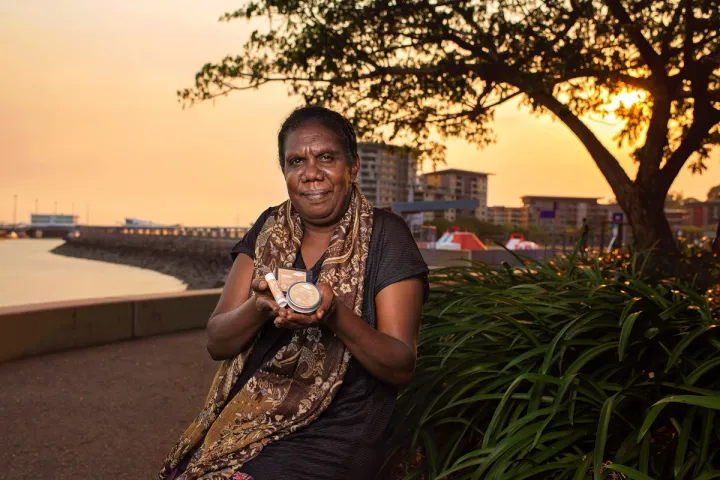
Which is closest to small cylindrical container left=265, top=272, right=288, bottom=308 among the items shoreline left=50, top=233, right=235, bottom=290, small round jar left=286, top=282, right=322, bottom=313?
small round jar left=286, top=282, right=322, bottom=313

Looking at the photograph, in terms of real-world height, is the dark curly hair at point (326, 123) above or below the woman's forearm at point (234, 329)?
above

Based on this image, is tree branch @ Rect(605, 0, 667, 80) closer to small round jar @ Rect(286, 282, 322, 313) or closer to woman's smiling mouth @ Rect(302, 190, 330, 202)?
woman's smiling mouth @ Rect(302, 190, 330, 202)

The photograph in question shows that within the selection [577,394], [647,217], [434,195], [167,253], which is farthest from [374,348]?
[434,195]

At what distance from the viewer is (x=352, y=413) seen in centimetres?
204

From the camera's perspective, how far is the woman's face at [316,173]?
2.14 meters

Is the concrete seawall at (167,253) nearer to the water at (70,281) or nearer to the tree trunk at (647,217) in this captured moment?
the water at (70,281)

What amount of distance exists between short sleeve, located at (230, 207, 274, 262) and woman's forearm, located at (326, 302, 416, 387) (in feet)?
1.72

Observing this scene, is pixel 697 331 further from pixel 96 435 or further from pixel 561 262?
pixel 96 435

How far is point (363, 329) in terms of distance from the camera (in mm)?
1884

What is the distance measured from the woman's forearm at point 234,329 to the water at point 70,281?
37.6m

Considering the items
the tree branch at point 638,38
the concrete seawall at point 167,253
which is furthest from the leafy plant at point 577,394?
the concrete seawall at point 167,253

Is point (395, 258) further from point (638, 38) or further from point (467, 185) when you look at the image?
point (467, 185)

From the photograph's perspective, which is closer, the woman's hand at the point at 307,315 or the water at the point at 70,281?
the woman's hand at the point at 307,315

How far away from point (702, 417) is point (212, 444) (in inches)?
63.9
